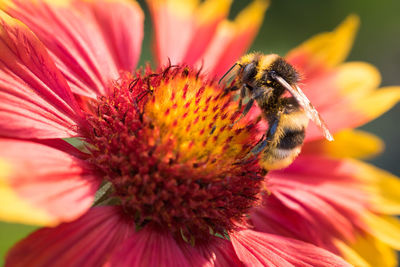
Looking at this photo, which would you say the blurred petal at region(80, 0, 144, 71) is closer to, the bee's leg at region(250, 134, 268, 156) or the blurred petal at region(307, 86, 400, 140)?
the bee's leg at region(250, 134, 268, 156)

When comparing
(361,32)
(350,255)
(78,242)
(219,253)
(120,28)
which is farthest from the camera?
(361,32)

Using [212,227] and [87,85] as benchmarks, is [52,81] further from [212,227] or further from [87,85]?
[212,227]

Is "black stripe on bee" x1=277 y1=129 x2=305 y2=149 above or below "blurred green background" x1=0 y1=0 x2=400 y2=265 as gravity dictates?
below

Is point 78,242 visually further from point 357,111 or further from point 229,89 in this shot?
point 357,111

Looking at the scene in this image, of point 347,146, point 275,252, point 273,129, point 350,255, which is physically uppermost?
point 347,146

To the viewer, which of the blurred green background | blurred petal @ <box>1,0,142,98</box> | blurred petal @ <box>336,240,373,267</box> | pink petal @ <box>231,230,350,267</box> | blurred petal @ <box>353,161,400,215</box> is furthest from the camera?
the blurred green background

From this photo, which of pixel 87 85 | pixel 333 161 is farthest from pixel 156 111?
pixel 333 161

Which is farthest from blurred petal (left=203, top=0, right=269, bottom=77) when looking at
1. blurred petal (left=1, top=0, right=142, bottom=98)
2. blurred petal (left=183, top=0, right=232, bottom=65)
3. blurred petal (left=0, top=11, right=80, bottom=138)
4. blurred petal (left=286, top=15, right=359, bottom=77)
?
blurred petal (left=0, top=11, right=80, bottom=138)

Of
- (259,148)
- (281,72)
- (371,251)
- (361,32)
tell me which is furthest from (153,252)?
(361,32)
